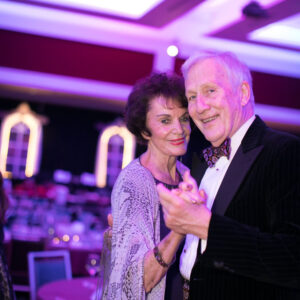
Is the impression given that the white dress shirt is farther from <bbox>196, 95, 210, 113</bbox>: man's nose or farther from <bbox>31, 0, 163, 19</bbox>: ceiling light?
<bbox>31, 0, 163, 19</bbox>: ceiling light

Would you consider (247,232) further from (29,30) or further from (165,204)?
(29,30)

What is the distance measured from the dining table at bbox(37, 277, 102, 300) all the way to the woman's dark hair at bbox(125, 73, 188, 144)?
1.38 meters

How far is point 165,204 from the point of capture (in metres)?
1.28

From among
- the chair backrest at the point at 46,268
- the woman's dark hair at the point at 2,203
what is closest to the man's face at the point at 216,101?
the woman's dark hair at the point at 2,203

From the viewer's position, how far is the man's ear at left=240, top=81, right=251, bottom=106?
1.60 metres

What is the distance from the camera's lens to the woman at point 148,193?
1.68 m

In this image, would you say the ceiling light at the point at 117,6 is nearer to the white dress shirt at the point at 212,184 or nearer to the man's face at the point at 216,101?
the man's face at the point at 216,101

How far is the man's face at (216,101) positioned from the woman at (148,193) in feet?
1.33

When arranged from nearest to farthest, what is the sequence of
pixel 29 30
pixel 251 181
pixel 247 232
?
pixel 247 232, pixel 251 181, pixel 29 30

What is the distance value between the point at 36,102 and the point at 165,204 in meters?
11.0

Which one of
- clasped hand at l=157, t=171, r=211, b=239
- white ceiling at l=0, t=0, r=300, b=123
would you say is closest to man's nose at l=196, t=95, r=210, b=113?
clasped hand at l=157, t=171, r=211, b=239

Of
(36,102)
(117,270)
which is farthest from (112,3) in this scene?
(36,102)

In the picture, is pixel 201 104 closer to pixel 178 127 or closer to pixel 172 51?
pixel 178 127

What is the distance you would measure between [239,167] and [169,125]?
2.35 ft
